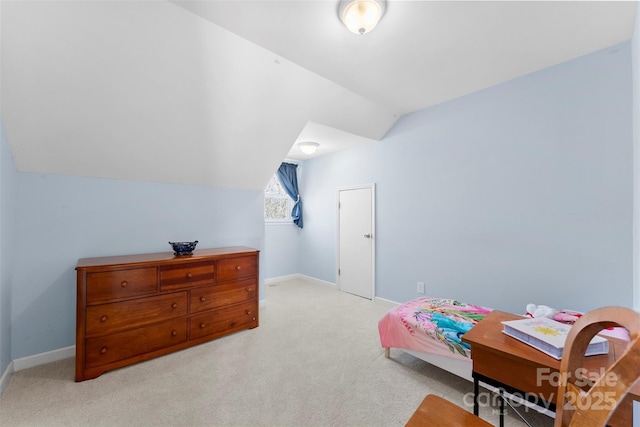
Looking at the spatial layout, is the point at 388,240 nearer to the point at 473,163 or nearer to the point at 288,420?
the point at 473,163

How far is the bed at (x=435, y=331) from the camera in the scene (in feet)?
6.11

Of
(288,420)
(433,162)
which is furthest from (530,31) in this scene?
(288,420)

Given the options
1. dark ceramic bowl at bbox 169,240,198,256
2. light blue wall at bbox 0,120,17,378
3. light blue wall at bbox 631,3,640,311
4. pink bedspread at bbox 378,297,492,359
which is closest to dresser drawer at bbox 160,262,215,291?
dark ceramic bowl at bbox 169,240,198,256

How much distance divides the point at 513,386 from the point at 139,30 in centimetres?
285

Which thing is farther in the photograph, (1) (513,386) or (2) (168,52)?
(2) (168,52)

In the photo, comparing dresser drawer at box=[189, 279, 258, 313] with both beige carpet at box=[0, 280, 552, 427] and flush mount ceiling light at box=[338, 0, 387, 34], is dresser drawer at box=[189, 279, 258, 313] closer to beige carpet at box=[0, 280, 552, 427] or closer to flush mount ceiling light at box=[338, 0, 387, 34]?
beige carpet at box=[0, 280, 552, 427]

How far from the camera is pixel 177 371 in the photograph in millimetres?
2125

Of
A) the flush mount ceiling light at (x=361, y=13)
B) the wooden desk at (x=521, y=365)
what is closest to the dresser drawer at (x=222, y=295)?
the wooden desk at (x=521, y=365)

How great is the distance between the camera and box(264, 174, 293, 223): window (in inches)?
198

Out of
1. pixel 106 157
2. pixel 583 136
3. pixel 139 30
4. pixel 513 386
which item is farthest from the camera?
pixel 106 157

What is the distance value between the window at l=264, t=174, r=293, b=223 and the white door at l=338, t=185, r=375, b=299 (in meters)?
1.29

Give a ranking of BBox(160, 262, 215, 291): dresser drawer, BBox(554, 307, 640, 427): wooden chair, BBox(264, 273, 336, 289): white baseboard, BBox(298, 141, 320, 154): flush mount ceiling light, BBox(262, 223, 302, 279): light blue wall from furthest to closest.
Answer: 1. BBox(262, 223, 302, 279): light blue wall
2. BBox(264, 273, 336, 289): white baseboard
3. BBox(298, 141, 320, 154): flush mount ceiling light
4. BBox(160, 262, 215, 291): dresser drawer
5. BBox(554, 307, 640, 427): wooden chair

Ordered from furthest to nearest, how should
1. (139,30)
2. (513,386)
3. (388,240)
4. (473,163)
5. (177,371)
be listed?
(388,240)
(473,163)
(177,371)
(139,30)
(513,386)

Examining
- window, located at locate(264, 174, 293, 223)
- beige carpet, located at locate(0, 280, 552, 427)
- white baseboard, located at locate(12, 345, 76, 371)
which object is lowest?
beige carpet, located at locate(0, 280, 552, 427)
